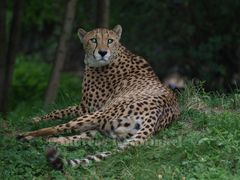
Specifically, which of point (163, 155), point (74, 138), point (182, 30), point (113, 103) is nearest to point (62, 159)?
point (163, 155)

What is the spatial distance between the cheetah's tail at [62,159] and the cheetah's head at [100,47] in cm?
180

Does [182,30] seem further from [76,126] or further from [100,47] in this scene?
[76,126]

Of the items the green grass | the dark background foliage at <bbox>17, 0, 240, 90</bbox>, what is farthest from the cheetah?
the dark background foliage at <bbox>17, 0, 240, 90</bbox>

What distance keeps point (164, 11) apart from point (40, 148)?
7881mm

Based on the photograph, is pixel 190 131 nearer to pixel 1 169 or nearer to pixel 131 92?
pixel 131 92

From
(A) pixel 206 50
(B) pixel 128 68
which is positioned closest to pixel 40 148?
(B) pixel 128 68

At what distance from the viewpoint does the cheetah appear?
6.62m

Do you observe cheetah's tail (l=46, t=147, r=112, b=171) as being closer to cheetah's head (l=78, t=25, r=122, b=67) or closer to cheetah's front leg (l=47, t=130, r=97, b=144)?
cheetah's front leg (l=47, t=130, r=97, b=144)

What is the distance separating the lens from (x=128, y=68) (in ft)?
25.5

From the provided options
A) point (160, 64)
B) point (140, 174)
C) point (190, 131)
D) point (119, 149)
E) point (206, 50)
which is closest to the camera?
point (140, 174)

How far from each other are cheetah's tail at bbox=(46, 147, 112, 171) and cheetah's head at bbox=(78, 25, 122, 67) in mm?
1805

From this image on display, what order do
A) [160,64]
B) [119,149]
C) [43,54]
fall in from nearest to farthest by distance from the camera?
[119,149] < [160,64] < [43,54]

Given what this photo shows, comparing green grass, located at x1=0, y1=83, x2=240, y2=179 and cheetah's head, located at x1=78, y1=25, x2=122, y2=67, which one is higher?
cheetah's head, located at x1=78, y1=25, x2=122, y2=67

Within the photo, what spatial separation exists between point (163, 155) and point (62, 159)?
2.70ft
